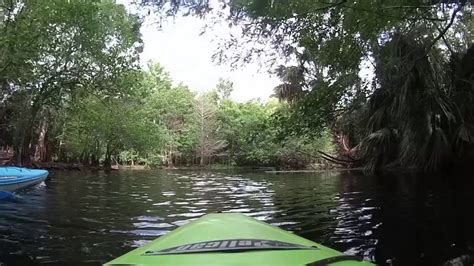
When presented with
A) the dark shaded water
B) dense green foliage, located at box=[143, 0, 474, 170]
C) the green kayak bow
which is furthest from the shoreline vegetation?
the green kayak bow

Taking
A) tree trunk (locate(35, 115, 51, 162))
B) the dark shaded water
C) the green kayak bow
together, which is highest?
tree trunk (locate(35, 115, 51, 162))

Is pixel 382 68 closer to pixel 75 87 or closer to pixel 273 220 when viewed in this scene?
pixel 273 220

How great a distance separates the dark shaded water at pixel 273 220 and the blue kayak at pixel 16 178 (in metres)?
0.28

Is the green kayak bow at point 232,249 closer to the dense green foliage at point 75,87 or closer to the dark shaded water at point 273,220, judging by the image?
the dark shaded water at point 273,220

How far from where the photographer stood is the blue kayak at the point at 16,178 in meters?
10.3

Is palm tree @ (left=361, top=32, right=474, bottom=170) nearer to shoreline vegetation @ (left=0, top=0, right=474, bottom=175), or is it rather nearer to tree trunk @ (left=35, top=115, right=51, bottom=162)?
shoreline vegetation @ (left=0, top=0, right=474, bottom=175)

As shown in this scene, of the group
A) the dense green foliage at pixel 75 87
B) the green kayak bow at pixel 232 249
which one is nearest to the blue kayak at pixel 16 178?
the dense green foliage at pixel 75 87

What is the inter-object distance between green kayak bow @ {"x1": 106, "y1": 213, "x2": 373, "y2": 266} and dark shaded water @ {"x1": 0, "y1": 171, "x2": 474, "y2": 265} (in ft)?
6.10

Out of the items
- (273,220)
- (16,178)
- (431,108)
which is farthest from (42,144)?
(273,220)

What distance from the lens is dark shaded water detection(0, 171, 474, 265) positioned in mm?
4961

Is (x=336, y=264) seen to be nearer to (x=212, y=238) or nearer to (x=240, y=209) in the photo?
(x=212, y=238)

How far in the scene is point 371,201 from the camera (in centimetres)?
951

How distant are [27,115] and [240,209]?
58.7 ft

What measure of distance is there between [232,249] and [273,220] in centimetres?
485
